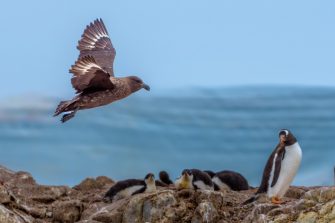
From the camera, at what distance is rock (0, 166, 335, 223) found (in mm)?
14008

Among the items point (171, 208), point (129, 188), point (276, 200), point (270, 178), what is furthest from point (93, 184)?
point (276, 200)

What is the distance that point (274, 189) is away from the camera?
1708cm

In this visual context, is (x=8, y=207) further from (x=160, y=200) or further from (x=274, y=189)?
(x=274, y=189)

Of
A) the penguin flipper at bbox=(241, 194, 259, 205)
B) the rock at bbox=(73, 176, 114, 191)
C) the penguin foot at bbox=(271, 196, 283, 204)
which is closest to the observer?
the penguin foot at bbox=(271, 196, 283, 204)

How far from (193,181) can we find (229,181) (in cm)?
244

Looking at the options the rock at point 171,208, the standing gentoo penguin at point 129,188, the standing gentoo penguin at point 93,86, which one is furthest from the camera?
the standing gentoo penguin at point 129,188

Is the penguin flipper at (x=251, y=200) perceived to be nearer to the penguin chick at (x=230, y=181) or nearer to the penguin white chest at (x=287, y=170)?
the penguin white chest at (x=287, y=170)

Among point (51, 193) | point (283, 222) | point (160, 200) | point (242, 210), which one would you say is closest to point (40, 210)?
point (51, 193)

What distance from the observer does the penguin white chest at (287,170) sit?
17.1 metres

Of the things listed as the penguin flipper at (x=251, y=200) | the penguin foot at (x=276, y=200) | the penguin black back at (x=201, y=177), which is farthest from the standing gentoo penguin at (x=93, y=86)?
the penguin foot at (x=276, y=200)

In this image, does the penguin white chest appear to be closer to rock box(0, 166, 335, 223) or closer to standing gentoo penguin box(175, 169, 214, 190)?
rock box(0, 166, 335, 223)

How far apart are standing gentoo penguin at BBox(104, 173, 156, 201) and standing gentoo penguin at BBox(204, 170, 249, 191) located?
2155 mm

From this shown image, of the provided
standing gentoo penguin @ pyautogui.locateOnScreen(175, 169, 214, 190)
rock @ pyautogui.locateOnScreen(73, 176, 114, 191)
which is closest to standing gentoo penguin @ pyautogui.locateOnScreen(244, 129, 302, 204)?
standing gentoo penguin @ pyautogui.locateOnScreen(175, 169, 214, 190)

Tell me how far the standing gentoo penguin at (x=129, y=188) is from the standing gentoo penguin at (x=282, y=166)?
2016mm
